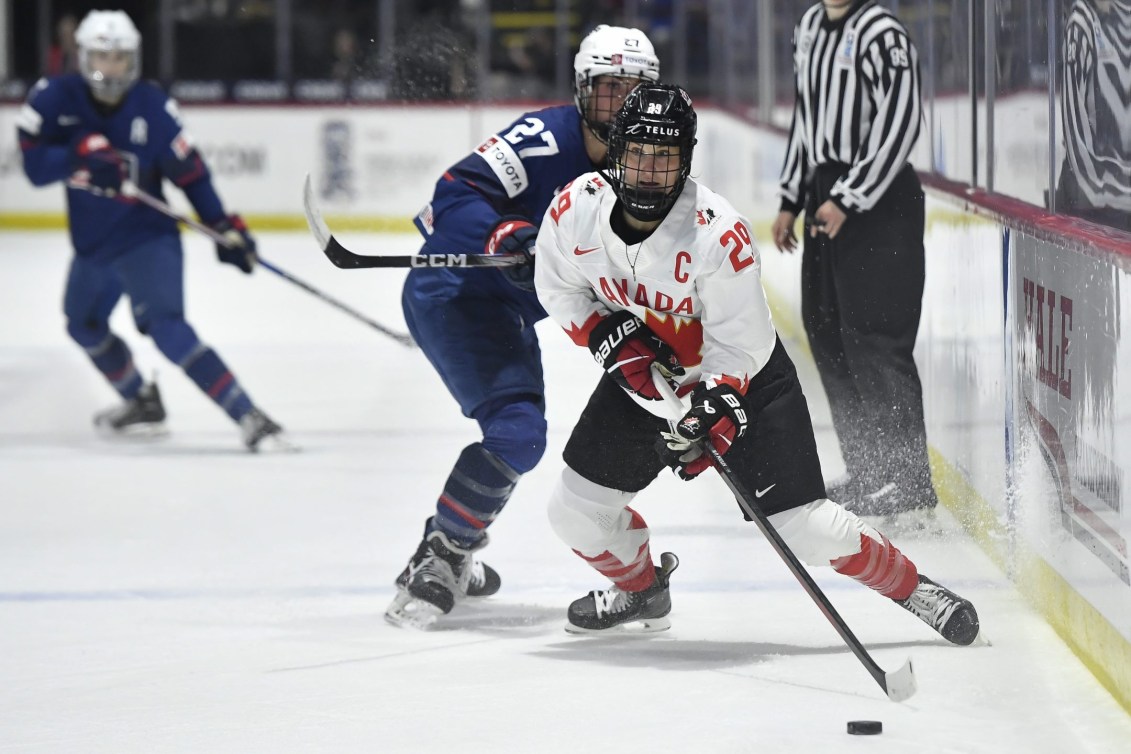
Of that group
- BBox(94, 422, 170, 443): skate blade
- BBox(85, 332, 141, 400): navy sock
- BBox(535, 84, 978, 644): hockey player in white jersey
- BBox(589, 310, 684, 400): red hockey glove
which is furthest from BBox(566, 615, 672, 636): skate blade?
BBox(85, 332, 141, 400): navy sock

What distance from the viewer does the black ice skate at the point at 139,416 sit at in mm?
5492

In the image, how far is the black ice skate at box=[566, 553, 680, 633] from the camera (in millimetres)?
3051

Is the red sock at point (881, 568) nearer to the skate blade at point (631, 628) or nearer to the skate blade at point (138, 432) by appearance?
the skate blade at point (631, 628)

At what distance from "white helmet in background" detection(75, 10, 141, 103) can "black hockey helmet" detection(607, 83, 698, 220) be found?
3.20 m

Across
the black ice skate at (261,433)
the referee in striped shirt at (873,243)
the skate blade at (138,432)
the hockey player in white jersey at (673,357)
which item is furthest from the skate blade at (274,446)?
the hockey player in white jersey at (673,357)

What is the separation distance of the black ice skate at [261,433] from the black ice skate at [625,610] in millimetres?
2170

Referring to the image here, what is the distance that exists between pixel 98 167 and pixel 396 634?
8.79ft

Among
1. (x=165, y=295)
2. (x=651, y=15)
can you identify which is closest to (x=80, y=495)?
(x=165, y=295)

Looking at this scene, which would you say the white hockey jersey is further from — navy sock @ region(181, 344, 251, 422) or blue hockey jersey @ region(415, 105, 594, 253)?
navy sock @ region(181, 344, 251, 422)

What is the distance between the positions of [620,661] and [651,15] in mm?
8993

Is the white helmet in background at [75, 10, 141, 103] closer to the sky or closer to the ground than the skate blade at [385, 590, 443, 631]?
closer to the sky

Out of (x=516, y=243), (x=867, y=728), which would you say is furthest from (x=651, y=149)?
(x=867, y=728)

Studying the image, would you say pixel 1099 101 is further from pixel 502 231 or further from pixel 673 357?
pixel 502 231

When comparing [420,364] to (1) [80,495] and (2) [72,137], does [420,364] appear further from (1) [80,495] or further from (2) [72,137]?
(1) [80,495]
